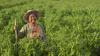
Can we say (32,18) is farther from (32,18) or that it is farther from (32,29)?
(32,29)

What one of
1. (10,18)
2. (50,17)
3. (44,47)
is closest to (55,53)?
(44,47)

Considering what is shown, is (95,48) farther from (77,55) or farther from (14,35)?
(14,35)

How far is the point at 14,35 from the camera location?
7914mm

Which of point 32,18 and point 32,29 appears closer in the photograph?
point 32,18

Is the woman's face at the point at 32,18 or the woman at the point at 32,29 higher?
the woman's face at the point at 32,18

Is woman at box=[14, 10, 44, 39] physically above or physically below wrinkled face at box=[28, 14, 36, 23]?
below

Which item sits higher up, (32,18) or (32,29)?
(32,18)

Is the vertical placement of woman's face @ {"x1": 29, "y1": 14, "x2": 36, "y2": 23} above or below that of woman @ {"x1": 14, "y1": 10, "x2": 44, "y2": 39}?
above

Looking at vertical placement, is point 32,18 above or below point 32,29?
above

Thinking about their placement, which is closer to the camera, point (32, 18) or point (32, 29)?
point (32, 18)

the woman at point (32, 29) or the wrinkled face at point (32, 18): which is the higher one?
the wrinkled face at point (32, 18)

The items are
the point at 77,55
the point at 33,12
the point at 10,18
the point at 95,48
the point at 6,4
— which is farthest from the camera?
the point at 6,4

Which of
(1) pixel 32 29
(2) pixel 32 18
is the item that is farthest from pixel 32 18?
(1) pixel 32 29

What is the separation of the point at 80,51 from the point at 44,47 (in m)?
0.79
